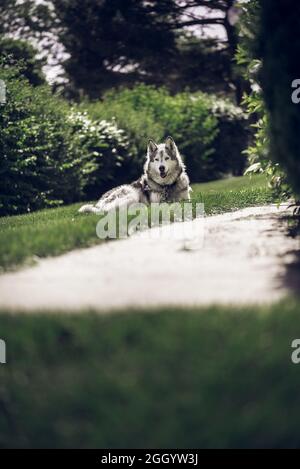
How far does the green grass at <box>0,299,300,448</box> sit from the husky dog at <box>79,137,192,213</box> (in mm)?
6542

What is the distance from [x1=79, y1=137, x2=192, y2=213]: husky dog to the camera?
34.4ft

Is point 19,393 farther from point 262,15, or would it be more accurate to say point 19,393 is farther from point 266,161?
point 266,161

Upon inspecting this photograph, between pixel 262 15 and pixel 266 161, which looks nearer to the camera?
pixel 262 15

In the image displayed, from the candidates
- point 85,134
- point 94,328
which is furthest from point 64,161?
point 94,328

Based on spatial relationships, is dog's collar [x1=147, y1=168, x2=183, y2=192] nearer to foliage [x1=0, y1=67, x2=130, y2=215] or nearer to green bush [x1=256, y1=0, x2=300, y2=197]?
foliage [x1=0, y1=67, x2=130, y2=215]

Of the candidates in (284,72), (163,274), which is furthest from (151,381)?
(284,72)

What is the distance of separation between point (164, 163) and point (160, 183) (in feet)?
1.10

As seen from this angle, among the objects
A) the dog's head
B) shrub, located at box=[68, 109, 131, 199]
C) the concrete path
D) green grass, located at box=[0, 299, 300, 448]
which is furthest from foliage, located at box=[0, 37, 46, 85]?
green grass, located at box=[0, 299, 300, 448]

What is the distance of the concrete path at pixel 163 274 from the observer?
4.50 meters

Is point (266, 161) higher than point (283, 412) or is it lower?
lower

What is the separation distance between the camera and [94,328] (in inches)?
153

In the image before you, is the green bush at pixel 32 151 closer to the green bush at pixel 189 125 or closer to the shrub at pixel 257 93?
the green bush at pixel 189 125

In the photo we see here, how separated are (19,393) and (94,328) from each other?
0.63 meters

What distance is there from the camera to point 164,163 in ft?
35.4
